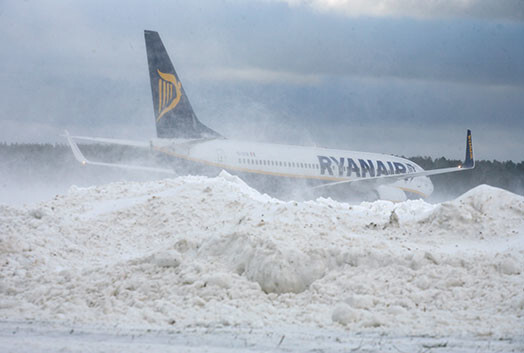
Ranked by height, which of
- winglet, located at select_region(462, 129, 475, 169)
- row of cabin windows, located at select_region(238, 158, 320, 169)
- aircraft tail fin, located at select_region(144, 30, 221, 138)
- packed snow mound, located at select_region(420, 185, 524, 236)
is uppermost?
aircraft tail fin, located at select_region(144, 30, 221, 138)

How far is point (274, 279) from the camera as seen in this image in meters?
8.97

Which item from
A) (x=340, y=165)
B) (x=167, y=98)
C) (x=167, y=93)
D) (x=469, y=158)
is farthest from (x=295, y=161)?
(x=469, y=158)

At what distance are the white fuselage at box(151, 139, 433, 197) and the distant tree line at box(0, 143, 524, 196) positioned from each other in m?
25.4

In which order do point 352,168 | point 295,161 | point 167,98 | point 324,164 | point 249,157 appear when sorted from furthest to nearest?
point 352,168 → point 324,164 → point 295,161 → point 167,98 → point 249,157

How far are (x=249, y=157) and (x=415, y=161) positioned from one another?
4231cm

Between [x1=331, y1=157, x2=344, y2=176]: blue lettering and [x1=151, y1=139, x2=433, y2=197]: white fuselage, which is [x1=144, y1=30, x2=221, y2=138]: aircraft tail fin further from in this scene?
[x1=331, y1=157, x2=344, y2=176]: blue lettering

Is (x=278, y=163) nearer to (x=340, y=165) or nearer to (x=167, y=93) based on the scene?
(x=340, y=165)

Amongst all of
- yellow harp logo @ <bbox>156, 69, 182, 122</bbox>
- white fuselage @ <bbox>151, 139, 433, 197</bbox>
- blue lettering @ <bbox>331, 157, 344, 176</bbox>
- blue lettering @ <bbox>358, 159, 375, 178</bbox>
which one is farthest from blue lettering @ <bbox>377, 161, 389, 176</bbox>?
yellow harp logo @ <bbox>156, 69, 182, 122</bbox>

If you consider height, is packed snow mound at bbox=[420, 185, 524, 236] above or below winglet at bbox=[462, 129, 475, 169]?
below

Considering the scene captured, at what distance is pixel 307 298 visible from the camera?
28.5ft

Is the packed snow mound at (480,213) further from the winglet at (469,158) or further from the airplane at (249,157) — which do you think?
the winglet at (469,158)

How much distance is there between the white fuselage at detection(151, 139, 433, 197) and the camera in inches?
1040

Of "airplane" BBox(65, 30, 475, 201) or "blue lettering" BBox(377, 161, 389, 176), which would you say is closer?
"airplane" BBox(65, 30, 475, 201)

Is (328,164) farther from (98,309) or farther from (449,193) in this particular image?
(449,193)
